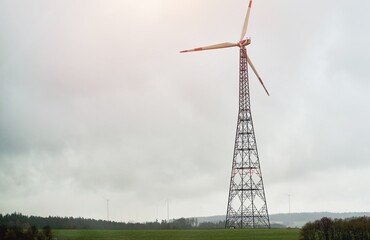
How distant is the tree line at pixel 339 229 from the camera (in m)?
111

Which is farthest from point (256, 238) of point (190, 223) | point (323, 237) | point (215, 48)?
point (190, 223)

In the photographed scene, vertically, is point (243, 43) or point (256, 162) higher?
point (243, 43)

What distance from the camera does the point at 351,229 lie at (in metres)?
114

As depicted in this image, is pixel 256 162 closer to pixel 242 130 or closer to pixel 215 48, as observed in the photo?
pixel 242 130

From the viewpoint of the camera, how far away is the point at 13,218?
84.1 metres

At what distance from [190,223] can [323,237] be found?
185 feet

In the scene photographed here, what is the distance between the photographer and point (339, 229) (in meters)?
115

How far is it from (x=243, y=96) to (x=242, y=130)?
705 centimetres

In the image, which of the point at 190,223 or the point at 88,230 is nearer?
the point at 88,230

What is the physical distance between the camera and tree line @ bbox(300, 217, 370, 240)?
111m


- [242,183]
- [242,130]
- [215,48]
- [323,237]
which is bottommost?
[323,237]

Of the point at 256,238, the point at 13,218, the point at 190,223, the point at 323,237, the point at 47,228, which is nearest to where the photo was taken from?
the point at 13,218

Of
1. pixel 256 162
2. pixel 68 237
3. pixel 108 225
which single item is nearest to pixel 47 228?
pixel 68 237

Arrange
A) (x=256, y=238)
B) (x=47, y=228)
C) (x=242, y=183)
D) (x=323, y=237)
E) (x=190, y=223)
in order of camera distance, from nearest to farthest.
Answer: (x=47, y=228) → (x=256, y=238) → (x=323, y=237) → (x=242, y=183) → (x=190, y=223)
